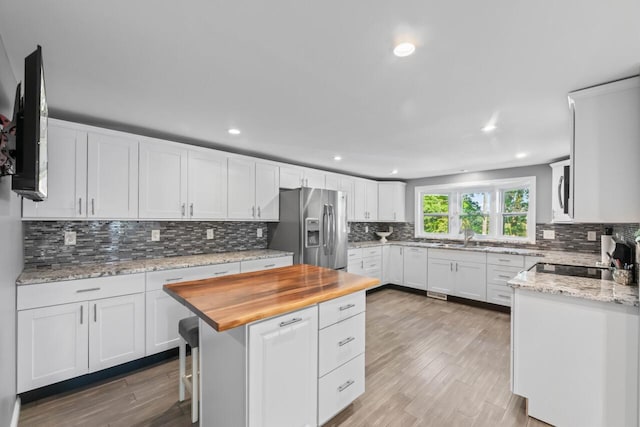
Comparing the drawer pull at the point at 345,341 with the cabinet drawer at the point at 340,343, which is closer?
the cabinet drawer at the point at 340,343

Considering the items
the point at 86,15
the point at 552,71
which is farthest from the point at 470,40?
the point at 86,15

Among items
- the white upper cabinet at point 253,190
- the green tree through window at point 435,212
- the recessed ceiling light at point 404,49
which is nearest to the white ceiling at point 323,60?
the recessed ceiling light at point 404,49

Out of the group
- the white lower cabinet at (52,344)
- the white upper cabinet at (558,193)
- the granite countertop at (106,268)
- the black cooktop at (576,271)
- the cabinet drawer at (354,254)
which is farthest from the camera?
the cabinet drawer at (354,254)

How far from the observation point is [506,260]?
4035mm

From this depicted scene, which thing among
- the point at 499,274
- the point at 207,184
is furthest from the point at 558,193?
the point at 207,184

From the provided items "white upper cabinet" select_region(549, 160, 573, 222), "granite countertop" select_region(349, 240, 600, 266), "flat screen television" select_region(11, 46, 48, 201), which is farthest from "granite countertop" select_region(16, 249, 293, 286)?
"white upper cabinet" select_region(549, 160, 573, 222)

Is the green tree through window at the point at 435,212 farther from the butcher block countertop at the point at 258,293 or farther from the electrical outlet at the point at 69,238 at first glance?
the electrical outlet at the point at 69,238

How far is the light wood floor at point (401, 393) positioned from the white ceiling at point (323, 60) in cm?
225

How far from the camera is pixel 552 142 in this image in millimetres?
3104

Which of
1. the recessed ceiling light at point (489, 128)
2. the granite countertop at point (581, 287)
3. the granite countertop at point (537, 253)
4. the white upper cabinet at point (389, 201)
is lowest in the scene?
the granite countertop at point (537, 253)

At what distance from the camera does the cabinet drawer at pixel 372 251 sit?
491 cm

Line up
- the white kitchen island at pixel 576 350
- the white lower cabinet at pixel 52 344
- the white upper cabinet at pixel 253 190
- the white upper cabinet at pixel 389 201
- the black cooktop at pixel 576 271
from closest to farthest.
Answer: the white kitchen island at pixel 576 350
the white lower cabinet at pixel 52 344
the black cooktop at pixel 576 271
the white upper cabinet at pixel 253 190
the white upper cabinet at pixel 389 201

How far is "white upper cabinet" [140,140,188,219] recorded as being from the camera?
9.10 ft

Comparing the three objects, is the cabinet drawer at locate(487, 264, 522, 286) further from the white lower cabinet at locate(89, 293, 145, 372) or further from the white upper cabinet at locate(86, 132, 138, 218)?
the white upper cabinet at locate(86, 132, 138, 218)
